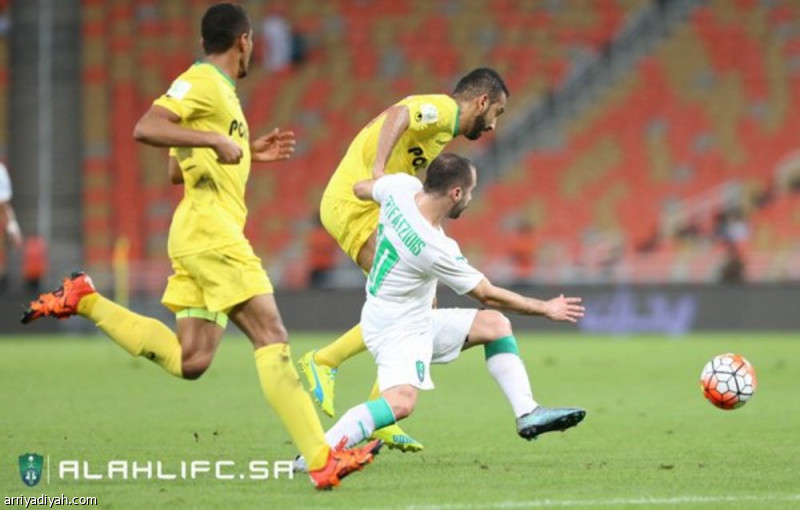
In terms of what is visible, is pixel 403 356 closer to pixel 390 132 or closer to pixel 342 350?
pixel 342 350

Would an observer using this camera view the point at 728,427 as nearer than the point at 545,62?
Yes

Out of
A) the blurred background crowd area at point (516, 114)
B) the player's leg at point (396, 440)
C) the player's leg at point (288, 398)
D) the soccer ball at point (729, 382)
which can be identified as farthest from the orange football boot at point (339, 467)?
the blurred background crowd area at point (516, 114)

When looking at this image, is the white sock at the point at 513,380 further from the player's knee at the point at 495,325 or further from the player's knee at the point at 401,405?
A: the player's knee at the point at 401,405

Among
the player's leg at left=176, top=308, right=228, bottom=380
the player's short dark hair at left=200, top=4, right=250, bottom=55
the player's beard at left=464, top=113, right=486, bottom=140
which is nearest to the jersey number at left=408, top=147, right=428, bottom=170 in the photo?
the player's beard at left=464, top=113, right=486, bottom=140

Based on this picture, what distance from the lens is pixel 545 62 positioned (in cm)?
2862

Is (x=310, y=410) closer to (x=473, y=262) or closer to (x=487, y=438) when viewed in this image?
(x=487, y=438)

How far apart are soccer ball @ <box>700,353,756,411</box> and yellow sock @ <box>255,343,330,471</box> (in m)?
3.02

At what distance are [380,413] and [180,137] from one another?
5.22ft

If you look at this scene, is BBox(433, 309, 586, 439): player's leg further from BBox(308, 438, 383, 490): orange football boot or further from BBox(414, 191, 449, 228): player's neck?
BBox(308, 438, 383, 490): orange football boot

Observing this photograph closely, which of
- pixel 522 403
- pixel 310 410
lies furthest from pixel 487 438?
pixel 310 410

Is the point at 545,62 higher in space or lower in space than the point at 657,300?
higher

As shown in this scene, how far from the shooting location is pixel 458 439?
926 cm

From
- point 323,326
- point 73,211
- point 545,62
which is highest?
point 545,62

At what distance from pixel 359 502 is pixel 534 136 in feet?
72.8
